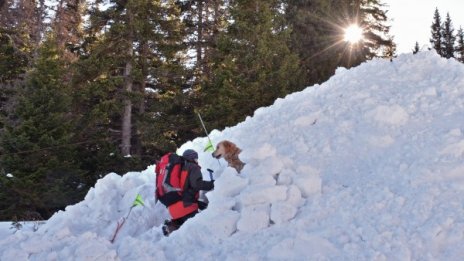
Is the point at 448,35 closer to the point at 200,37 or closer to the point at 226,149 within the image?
the point at 200,37

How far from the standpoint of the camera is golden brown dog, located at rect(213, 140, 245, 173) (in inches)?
320

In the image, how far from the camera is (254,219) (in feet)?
20.9

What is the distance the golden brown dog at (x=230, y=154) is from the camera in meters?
8.12

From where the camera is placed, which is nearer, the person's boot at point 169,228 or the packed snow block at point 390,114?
the person's boot at point 169,228

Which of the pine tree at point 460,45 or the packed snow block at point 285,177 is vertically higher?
the pine tree at point 460,45

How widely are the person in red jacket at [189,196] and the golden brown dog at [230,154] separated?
2.82 ft

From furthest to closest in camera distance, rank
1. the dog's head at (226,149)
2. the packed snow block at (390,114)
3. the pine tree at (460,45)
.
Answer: the pine tree at (460,45) → the packed snow block at (390,114) → the dog's head at (226,149)

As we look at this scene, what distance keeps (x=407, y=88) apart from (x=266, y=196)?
551 cm

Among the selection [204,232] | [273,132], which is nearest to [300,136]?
[273,132]

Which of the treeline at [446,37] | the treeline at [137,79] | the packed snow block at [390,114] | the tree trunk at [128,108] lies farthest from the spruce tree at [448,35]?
the packed snow block at [390,114]

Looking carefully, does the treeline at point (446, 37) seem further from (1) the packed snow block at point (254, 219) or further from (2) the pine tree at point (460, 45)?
(1) the packed snow block at point (254, 219)

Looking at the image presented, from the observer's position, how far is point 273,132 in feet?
33.1

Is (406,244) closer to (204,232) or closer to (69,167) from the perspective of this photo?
(204,232)

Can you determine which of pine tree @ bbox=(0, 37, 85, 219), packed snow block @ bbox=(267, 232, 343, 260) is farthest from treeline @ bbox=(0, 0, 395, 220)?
packed snow block @ bbox=(267, 232, 343, 260)
